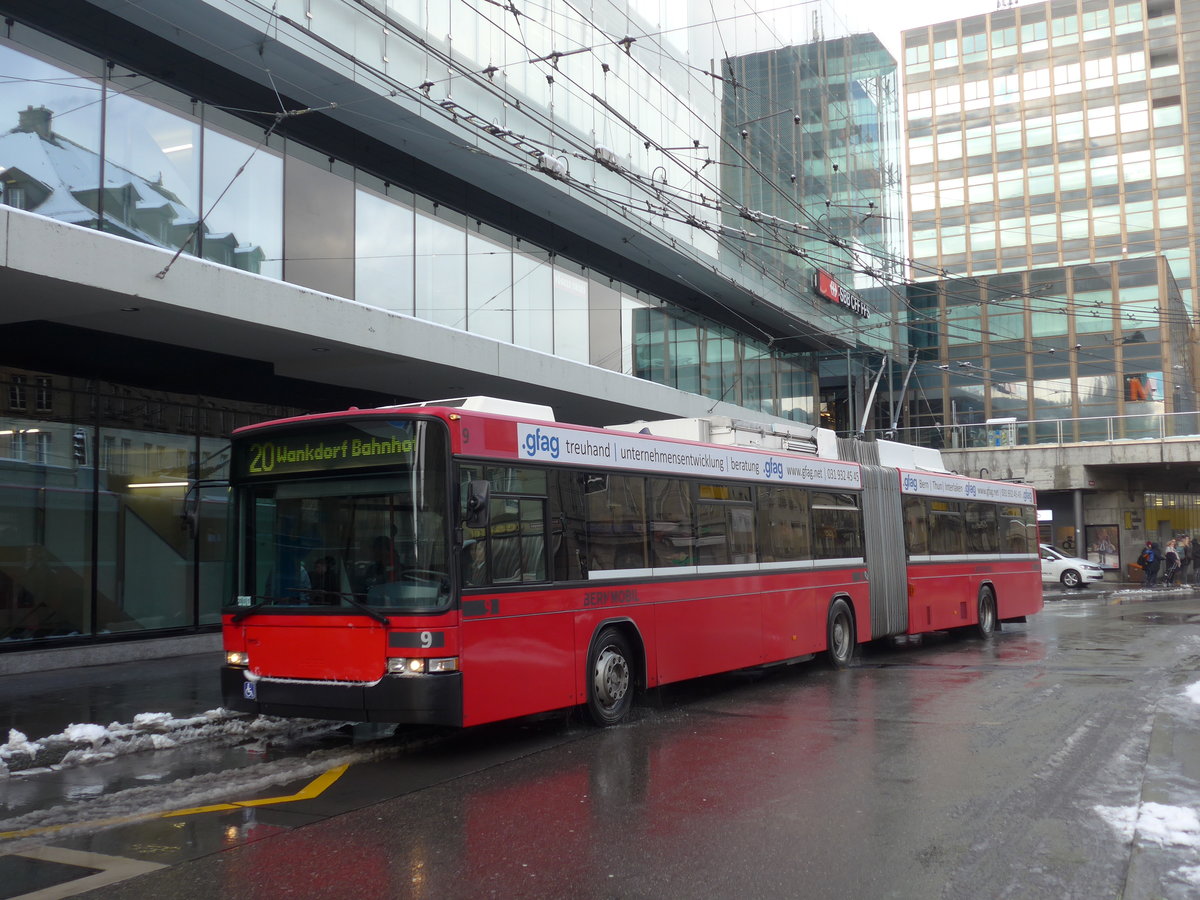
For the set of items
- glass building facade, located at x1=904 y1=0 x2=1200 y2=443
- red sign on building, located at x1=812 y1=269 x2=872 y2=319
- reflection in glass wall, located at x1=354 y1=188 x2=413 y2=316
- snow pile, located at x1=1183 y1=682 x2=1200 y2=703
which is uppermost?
glass building facade, located at x1=904 y1=0 x2=1200 y2=443

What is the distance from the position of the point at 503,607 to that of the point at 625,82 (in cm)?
1819

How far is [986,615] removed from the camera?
19.0m

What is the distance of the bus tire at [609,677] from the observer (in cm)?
979

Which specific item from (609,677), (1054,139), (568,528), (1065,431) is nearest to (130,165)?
(568,528)

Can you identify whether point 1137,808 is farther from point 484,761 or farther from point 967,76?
point 967,76

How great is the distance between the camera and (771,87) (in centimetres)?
3422

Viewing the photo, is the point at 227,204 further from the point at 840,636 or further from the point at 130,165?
the point at 840,636

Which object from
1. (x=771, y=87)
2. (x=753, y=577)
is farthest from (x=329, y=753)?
(x=771, y=87)

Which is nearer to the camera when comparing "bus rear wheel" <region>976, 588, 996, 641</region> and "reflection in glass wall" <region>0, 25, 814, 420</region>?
"reflection in glass wall" <region>0, 25, 814, 420</region>

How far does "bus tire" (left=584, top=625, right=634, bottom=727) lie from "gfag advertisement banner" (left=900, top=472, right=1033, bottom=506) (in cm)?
783

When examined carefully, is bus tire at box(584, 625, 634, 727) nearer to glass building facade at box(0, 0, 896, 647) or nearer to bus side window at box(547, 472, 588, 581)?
bus side window at box(547, 472, 588, 581)

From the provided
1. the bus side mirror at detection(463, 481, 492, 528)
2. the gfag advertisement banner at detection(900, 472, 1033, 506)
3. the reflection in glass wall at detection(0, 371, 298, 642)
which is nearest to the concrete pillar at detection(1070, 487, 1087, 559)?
the gfag advertisement banner at detection(900, 472, 1033, 506)

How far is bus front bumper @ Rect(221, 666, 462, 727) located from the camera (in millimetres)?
8047

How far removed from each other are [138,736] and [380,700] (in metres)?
2.99
